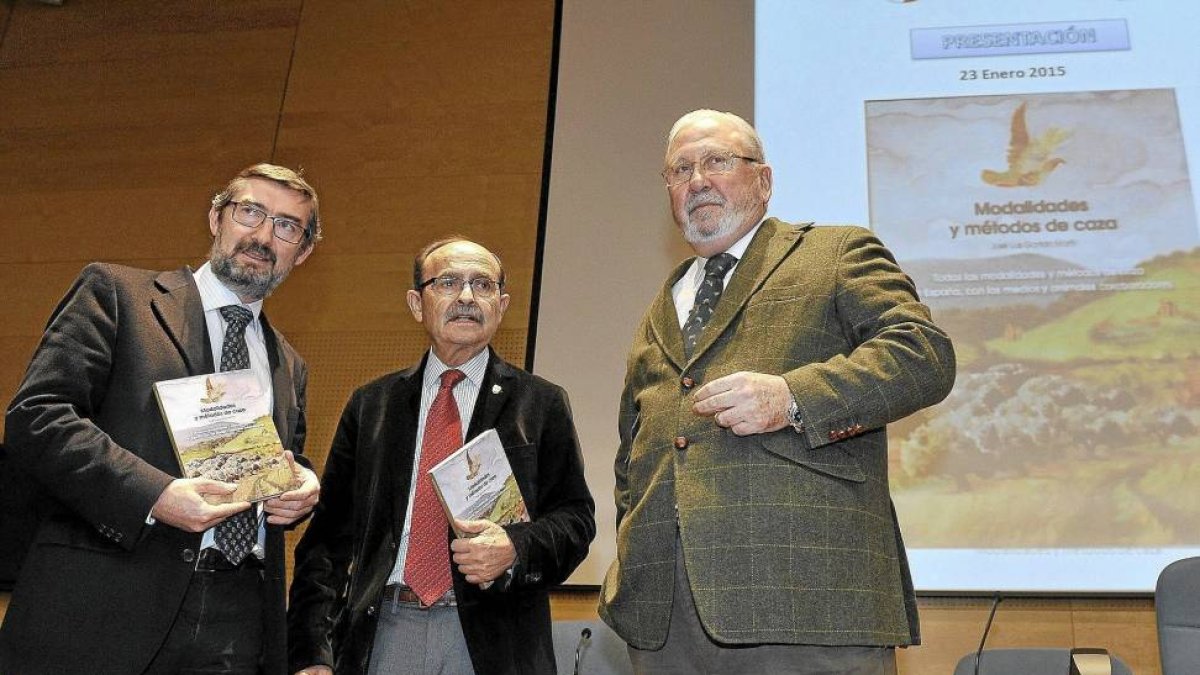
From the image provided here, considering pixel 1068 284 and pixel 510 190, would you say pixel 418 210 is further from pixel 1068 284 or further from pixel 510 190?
pixel 1068 284

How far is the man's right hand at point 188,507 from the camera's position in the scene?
1.97m

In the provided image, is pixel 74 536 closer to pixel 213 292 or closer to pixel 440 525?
pixel 213 292

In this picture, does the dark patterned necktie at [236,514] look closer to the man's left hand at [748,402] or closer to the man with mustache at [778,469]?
the man with mustache at [778,469]

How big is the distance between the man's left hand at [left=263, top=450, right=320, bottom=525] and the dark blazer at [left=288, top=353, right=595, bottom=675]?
0.26 m

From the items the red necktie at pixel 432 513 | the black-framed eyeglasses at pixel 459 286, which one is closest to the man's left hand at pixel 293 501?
the red necktie at pixel 432 513

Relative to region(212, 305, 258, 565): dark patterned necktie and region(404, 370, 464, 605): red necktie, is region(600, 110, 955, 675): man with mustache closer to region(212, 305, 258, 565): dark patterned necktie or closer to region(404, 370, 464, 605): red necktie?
region(404, 370, 464, 605): red necktie

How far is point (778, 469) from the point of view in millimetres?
1839

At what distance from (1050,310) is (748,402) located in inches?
88.3

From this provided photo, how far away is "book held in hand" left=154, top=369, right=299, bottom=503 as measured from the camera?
2.05 metres

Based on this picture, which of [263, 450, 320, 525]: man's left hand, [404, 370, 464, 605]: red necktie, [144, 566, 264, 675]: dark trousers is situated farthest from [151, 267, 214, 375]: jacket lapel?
[404, 370, 464, 605]: red necktie

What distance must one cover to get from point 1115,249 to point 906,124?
2.76 feet

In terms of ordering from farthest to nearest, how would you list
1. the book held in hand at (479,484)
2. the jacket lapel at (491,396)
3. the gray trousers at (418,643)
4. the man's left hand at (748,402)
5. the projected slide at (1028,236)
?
the projected slide at (1028,236)
the jacket lapel at (491,396)
the gray trousers at (418,643)
the book held in hand at (479,484)
the man's left hand at (748,402)

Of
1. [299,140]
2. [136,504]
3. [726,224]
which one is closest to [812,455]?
[726,224]

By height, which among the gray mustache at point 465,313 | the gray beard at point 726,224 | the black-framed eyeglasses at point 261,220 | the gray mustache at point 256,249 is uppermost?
the black-framed eyeglasses at point 261,220
